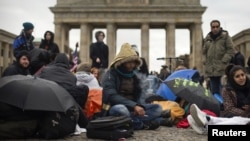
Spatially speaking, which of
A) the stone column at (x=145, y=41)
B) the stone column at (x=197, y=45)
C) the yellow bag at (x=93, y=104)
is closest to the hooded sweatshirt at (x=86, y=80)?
the yellow bag at (x=93, y=104)

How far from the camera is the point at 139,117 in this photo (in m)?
7.19

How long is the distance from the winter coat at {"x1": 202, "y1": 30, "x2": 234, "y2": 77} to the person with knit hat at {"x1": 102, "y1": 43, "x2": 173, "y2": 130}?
2.96 meters

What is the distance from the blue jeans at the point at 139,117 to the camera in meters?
6.68

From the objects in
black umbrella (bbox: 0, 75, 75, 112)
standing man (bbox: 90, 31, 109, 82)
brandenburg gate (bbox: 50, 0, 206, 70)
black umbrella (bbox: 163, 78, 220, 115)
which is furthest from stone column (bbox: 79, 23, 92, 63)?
black umbrella (bbox: 0, 75, 75, 112)

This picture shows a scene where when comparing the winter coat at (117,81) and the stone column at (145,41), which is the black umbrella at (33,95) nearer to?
the winter coat at (117,81)

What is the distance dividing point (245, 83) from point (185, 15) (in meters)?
40.7

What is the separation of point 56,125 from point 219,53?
17.2ft

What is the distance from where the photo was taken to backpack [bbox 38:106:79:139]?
598 centimetres

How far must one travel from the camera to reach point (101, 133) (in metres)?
6.02

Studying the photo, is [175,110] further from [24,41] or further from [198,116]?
[24,41]

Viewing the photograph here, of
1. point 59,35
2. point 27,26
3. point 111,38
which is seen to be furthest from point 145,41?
point 27,26

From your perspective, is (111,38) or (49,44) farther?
(111,38)

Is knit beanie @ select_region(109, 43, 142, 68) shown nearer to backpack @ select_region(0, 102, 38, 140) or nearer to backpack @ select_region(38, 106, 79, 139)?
backpack @ select_region(38, 106, 79, 139)

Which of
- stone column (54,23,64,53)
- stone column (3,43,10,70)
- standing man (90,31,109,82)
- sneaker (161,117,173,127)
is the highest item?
stone column (54,23,64,53)
